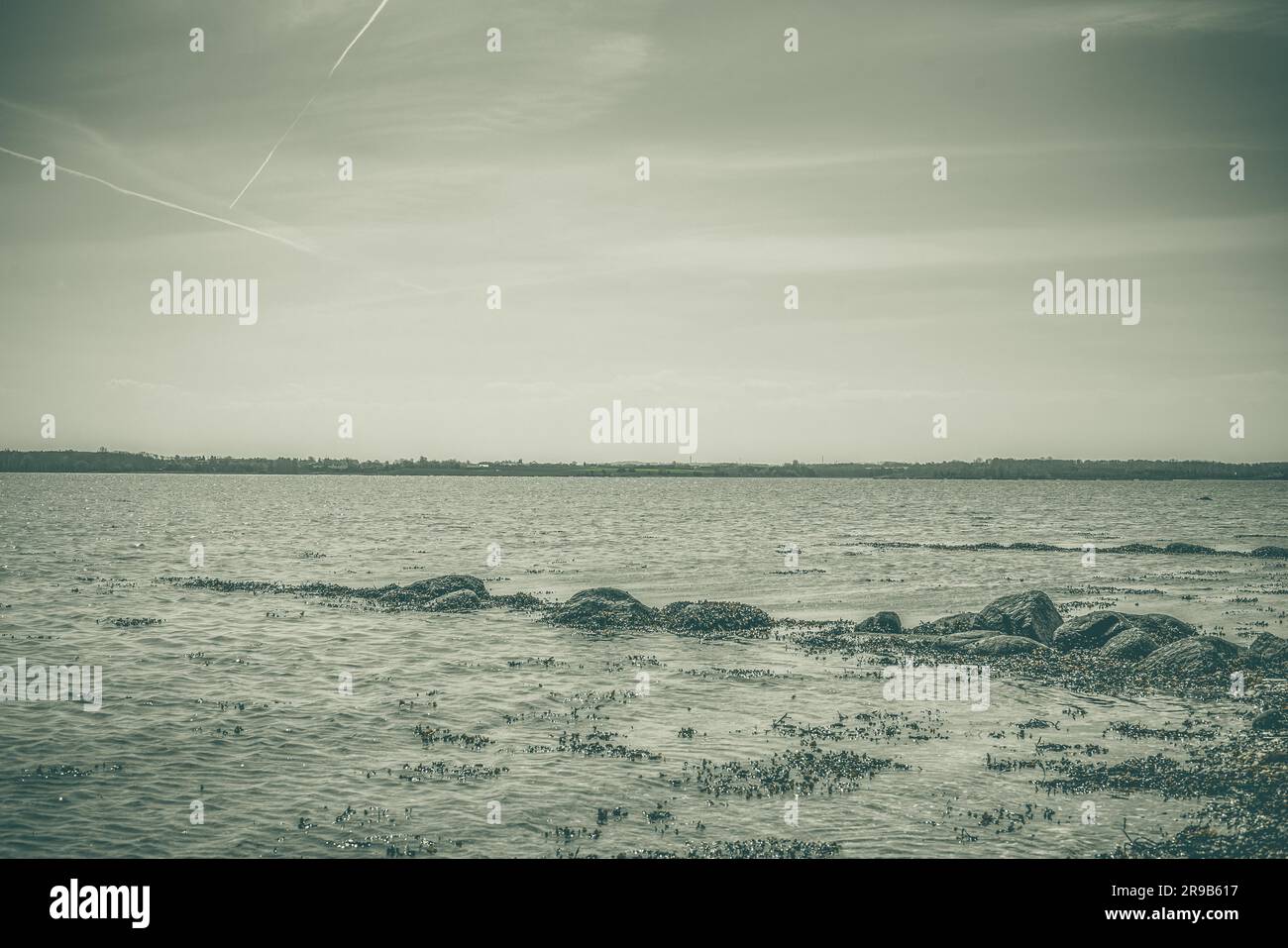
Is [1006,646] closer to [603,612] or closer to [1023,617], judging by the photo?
[1023,617]

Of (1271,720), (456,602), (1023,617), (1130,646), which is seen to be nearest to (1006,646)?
(1023,617)

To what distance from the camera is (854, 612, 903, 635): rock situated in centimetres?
3809

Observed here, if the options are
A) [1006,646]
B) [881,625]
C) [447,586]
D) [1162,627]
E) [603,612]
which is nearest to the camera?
[1006,646]

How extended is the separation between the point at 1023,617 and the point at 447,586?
91.3ft

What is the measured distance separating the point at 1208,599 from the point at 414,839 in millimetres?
46444

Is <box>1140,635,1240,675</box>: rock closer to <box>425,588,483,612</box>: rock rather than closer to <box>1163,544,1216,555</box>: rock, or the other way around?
<box>425,588,483,612</box>: rock

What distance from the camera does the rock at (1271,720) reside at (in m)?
22.3

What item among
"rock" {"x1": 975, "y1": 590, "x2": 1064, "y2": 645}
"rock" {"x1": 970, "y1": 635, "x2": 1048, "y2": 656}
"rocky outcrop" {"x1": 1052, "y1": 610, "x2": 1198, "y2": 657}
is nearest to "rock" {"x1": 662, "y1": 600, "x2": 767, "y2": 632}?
"rock" {"x1": 975, "y1": 590, "x2": 1064, "y2": 645}

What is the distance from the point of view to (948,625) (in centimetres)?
3800

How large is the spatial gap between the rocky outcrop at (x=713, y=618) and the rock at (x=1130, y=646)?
13.4 meters

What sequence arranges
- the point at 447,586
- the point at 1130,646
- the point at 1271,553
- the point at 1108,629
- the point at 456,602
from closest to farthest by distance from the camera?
the point at 1130,646 → the point at 1108,629 → the point at 456,602 → the point at 447,586 → the point at 1271,553

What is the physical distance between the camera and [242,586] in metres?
51.3

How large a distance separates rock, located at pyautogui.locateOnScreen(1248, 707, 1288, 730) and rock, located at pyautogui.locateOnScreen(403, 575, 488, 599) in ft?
110
